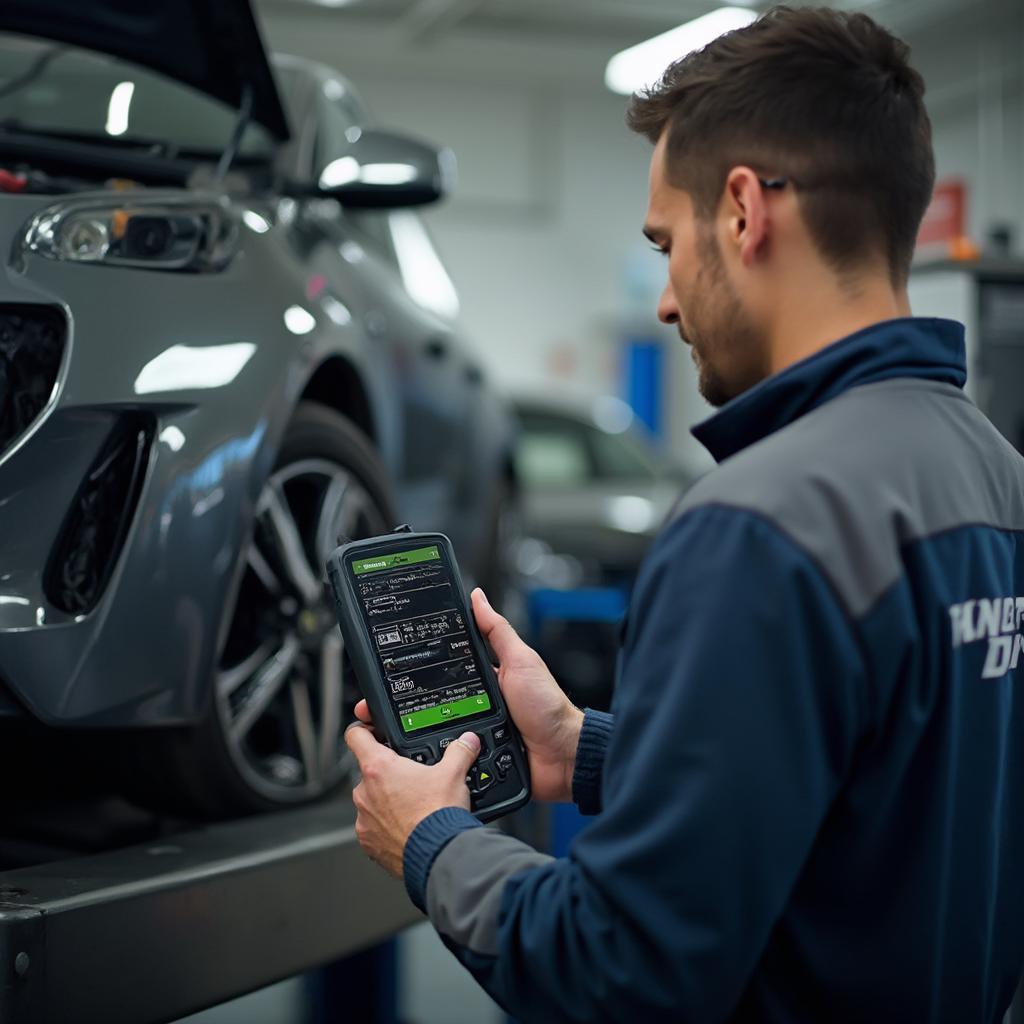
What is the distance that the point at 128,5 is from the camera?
2211 millimetres

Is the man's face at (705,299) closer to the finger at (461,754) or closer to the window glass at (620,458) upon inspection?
the finger at (461,754)

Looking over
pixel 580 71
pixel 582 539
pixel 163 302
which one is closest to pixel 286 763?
pixel 163 302

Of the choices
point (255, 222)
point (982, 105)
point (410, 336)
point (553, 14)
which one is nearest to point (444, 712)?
point (255, 222)

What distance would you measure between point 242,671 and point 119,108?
3.66 ft

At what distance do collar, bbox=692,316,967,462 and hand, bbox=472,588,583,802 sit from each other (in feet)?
1.39

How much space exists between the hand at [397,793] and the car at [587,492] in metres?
5.00

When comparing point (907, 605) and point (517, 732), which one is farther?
point (517, 732)

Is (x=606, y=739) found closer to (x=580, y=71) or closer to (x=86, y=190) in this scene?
(x=86, y=190)

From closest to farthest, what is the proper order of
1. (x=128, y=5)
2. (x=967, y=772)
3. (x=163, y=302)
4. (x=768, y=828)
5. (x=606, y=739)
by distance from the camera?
(x=768, y=828), (x=967, y=772), (x=606, y=739), (x=163, y=302), (x=128, y=5)

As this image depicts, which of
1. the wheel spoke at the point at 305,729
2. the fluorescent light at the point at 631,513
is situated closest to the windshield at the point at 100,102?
the wheel spoke at the point at 305,729

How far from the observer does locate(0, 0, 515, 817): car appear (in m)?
1.70

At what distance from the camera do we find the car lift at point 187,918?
149cm

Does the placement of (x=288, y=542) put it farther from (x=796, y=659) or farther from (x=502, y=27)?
(x=502, y=27)

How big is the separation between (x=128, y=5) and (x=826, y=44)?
4.61ft
